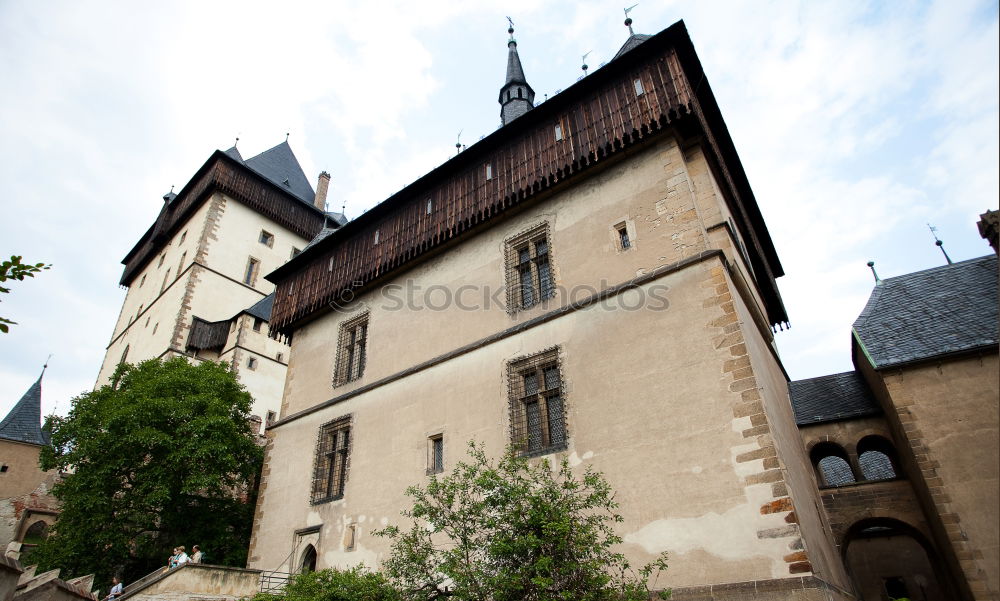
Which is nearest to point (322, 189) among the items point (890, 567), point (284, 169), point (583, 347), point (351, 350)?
point (284, 169)

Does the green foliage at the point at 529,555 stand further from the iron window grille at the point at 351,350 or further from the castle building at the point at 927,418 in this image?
the iron window grille at the point at 351,350

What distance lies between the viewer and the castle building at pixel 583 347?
862cm

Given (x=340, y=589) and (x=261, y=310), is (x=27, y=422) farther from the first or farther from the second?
(x=340, y=589)

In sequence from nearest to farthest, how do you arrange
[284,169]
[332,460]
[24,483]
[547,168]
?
[547,168], [332,460], [24,483], [284,169]

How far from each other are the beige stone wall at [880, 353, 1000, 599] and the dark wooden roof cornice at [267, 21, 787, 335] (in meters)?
4.97

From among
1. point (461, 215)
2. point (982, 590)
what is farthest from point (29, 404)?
point (982, 590)

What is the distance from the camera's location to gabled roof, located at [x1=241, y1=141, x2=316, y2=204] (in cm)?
3578

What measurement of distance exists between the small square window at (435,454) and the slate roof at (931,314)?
9.20 metres

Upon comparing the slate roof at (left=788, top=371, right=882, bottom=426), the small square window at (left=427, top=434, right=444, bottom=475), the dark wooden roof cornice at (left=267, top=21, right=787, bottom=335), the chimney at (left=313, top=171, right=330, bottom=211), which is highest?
the chimney at (left=313, top=171, right=330, bottom=211)

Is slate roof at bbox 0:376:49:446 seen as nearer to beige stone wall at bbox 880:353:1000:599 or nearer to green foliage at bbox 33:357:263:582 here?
green foliage at bbox 33:357:263:582

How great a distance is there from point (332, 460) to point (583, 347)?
7.62 metres

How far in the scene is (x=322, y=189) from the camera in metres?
39.0

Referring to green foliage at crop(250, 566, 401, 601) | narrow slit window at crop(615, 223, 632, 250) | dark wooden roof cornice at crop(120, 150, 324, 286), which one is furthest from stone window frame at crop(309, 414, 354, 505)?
dark wooden roof cornice at crop(120, 150, 324, 286)

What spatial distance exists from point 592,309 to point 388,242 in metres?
7.00
